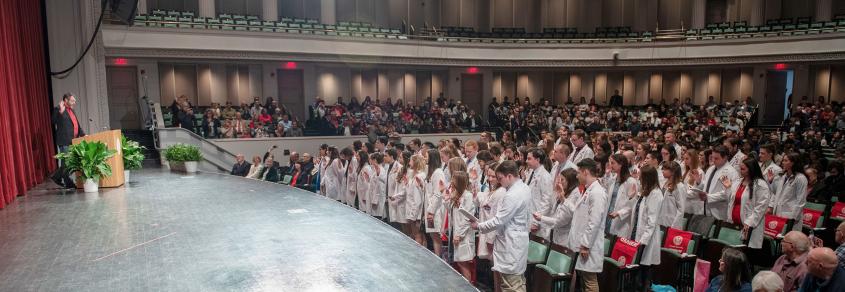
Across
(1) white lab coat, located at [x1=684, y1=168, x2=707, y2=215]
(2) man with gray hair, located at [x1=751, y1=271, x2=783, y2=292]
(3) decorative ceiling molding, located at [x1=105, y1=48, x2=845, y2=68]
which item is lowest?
(1) white lab coat, located at [x1=684, y1=168, x2=707, y2=215]

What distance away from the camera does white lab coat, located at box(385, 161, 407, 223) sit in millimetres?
7691

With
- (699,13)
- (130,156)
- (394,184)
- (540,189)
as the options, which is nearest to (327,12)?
(130,156)

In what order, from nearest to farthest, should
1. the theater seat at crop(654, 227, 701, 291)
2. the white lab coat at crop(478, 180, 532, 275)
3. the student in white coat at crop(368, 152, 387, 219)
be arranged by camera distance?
the white lab coat at crop(478, 180, 532, 275) < the theater seat at crop(654, 227, 701, 291) < the student in white coat at crop(368, 152, 387, 219)

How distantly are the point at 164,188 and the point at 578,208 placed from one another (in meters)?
5.77

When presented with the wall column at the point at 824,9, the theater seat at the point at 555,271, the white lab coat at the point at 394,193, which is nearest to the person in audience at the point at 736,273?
the theater seat at the point at 555,271

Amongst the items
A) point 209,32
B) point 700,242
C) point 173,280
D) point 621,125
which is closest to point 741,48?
point 621,125

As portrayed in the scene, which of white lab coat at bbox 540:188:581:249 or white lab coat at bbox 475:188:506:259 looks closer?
white lab coat at bbox 475:188:506:259

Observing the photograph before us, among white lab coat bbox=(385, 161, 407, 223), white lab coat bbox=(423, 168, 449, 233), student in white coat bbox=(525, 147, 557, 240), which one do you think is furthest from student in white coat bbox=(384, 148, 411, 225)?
student in white coat bbox=(525, 147, 557, 240)

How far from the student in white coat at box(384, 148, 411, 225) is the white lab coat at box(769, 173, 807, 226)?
16.3 feet

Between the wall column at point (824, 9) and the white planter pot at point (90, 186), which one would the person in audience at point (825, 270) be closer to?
the white planter pot at point (90, 186)

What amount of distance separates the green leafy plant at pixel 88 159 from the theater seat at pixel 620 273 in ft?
20.6

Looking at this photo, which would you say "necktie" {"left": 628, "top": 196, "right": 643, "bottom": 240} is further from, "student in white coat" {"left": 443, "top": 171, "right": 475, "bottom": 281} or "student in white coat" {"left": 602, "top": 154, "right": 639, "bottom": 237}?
"student in white coat" {"left": 443, "top": 171, "right": 475, "bottom": 281}

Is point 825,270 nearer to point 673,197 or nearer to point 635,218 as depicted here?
point 635,218

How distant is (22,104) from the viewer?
7578 millimetres
